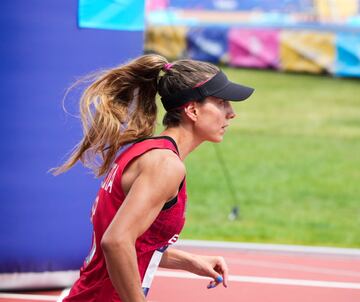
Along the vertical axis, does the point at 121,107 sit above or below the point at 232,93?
below

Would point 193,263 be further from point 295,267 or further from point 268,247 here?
point 268,247

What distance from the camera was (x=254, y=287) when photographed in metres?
6.66

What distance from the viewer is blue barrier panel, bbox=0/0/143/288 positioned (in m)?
5.81

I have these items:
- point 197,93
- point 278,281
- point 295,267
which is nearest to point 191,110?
point 197,93

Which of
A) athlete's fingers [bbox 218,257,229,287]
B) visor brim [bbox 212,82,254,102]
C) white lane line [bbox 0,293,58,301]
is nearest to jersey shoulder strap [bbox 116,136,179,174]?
visor brim [bbox 212,82,254,102]

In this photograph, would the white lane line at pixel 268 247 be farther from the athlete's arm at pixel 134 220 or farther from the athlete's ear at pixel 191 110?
the athlete's arm at pixel 134 220

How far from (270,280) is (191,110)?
3.39 metres

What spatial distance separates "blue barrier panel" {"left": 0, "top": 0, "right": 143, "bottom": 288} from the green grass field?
318 centimetres

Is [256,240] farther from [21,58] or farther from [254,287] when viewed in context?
[21,58]

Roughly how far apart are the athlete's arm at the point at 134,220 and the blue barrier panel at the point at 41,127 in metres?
2.58

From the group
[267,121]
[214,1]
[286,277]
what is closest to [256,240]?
[286,277]

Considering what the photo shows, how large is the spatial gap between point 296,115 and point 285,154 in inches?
133

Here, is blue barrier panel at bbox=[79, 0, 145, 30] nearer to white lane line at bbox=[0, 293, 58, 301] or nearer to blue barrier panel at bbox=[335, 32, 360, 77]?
white lane line at bbox=[0, 293, 58, 301]

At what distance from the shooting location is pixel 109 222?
3.57 m
